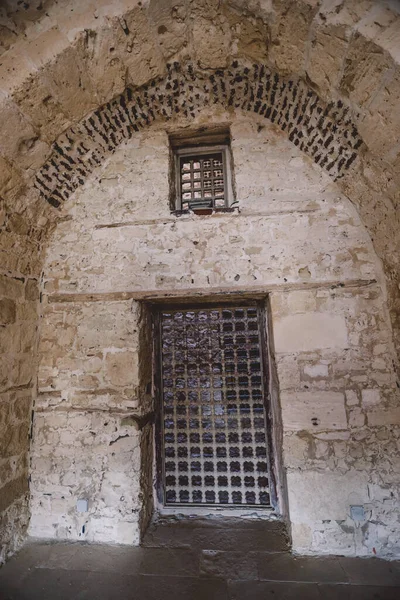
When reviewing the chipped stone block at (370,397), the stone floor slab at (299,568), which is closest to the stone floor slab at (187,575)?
the stone floor slab at (299,568)

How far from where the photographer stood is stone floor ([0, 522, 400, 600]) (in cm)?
225

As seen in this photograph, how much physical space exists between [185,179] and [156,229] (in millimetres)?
776

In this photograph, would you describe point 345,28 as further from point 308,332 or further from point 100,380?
point 100,380

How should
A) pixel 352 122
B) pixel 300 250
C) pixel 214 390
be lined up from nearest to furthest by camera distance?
pixel 352 122
pixel 300 250
pixel 214 390

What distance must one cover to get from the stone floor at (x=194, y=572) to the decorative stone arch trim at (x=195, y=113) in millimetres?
3294

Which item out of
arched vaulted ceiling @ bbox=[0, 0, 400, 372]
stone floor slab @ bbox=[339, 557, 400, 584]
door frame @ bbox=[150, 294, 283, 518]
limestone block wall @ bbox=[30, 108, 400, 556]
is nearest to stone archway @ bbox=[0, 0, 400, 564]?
arched vaulted ceiling @ bbox=[0, 0, 400, 372]

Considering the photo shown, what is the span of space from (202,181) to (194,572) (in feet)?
11.9

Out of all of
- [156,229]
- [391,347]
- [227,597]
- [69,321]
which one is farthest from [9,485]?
[391,347]

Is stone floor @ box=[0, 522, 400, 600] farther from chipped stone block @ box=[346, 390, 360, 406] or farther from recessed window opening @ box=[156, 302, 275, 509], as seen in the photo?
chipped stone block @ box=[346, 390, 360, 406]

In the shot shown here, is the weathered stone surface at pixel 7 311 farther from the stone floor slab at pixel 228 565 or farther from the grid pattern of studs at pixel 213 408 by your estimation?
the stone floor slab at pixel 228 565

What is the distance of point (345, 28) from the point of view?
2219 millimetres

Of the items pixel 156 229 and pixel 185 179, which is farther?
pixel 185 179

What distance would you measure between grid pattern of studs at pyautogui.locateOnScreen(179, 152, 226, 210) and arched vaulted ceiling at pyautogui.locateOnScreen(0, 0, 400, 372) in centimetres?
51

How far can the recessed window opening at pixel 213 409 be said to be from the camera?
3.19 m
